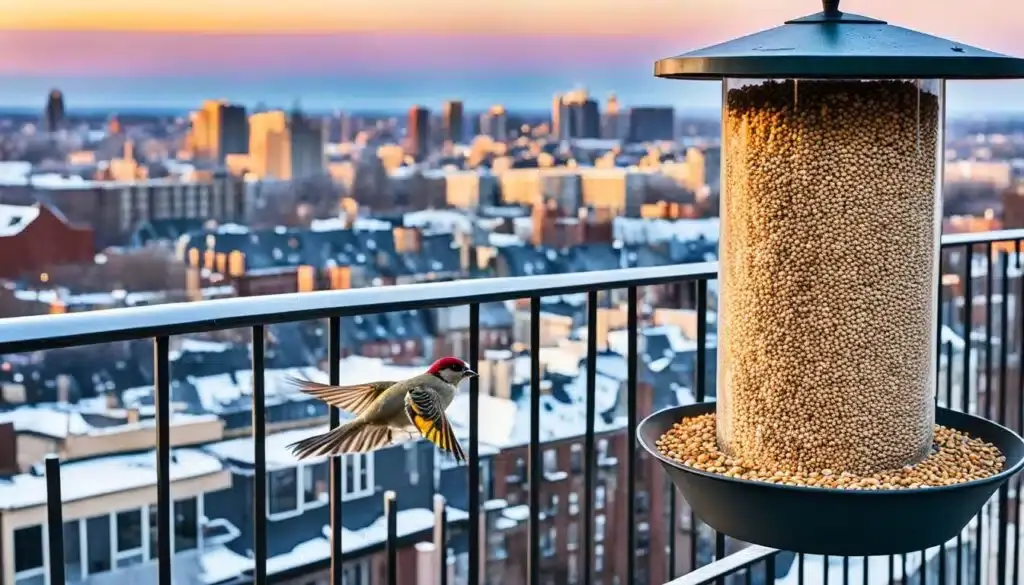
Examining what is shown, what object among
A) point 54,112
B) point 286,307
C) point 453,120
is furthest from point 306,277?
point 286,307

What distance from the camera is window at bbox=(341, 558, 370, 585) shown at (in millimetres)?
9366

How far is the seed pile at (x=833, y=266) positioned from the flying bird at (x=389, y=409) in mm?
380

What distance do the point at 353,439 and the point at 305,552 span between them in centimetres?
797

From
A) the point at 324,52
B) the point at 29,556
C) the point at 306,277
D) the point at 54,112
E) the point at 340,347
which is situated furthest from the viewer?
the point at 324,52

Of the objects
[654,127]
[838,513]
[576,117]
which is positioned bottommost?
[838,513]

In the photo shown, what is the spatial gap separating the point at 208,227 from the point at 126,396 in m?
4.27

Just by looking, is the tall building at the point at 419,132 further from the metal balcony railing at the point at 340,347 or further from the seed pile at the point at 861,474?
the seed pile at the point at 861,474

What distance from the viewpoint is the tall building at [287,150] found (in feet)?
51.3

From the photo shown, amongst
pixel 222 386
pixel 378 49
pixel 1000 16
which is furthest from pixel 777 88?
pixel 378 49

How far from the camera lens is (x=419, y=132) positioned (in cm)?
1612

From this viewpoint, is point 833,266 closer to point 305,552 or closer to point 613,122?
point 305,552

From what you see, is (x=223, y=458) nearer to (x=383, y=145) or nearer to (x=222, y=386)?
(x=222, y=386)

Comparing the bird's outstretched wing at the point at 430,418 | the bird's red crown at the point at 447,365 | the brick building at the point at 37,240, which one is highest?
the bird's red crown at the point at 447,365

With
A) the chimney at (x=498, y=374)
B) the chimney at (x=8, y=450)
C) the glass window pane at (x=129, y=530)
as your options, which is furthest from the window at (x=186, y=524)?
the chimney at (x=498, y=374)
